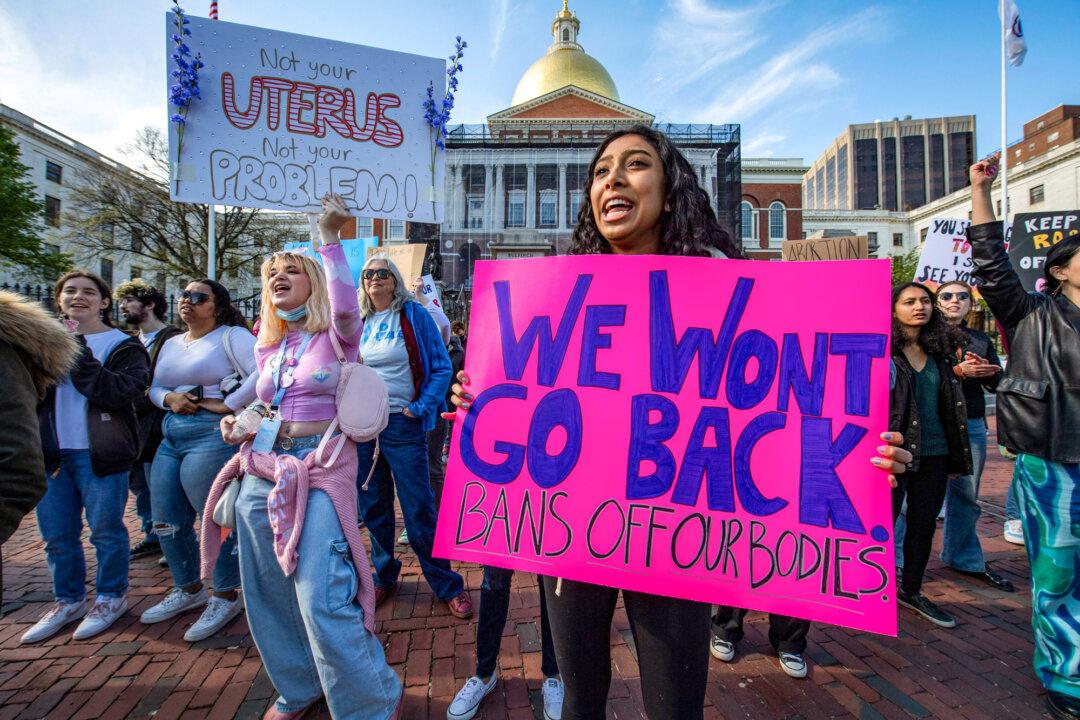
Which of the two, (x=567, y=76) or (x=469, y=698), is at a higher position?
(x=567, y=76)

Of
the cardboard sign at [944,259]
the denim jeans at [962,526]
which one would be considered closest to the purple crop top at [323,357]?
the denim jeans at [962,526]

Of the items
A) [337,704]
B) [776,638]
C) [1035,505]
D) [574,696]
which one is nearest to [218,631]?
[337,704]

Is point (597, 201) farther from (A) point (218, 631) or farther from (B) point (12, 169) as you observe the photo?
(B) point (12, 169)

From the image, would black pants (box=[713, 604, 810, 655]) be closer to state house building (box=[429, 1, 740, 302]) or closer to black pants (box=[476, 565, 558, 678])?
black pants (box=[476, 565, 558, 678])

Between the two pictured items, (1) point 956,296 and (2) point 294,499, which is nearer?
(2) point 294,499

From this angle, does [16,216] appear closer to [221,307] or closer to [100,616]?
[221,307]

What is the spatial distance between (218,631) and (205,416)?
4.13 feet

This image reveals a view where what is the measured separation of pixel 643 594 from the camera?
1.40 metres

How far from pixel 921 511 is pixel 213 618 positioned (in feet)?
14.5

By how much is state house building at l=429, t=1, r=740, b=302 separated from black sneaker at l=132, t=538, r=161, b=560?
30.4m

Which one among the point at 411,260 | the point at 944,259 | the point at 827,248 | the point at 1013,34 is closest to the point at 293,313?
the point at 411,260

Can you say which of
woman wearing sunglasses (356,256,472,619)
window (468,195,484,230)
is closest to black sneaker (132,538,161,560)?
woman wearing sunglasses (356,256,472,619)

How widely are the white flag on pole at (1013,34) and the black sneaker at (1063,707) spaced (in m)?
13.5

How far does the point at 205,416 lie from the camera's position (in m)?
3.00
